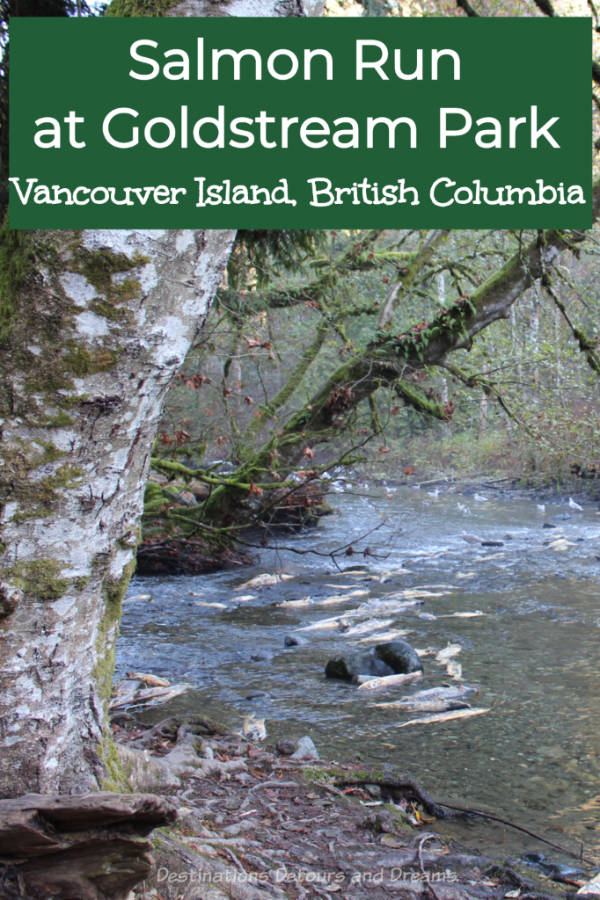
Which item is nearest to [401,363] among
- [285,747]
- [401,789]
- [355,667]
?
[355,667]

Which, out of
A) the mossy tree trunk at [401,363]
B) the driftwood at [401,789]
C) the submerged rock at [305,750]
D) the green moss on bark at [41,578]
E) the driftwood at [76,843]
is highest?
the mossy tree trunk at [401,363]

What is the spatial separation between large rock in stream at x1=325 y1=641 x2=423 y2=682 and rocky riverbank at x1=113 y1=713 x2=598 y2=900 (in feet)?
5.73

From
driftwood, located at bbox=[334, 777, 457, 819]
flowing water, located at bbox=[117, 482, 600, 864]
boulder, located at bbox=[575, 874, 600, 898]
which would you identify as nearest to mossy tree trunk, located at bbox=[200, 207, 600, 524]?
flowing water, located at bbox=[117, 482, 600, 864]

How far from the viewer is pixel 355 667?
6.20 m

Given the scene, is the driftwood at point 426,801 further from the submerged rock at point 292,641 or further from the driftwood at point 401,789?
the submerged rock at point 292,641

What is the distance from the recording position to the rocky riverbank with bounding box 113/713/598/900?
262 centimetres

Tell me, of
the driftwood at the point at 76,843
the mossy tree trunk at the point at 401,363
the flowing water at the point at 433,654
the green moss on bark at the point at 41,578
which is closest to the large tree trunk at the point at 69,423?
the green moss on bark at the point at 41,578

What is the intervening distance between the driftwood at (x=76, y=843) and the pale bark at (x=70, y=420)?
0.69ft

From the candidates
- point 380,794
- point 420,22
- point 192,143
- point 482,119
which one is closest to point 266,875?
point 380,794

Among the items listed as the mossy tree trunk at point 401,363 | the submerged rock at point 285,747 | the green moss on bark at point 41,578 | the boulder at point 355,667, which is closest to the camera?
the green moss on bark at point 41,578

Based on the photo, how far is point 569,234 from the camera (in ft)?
28.1

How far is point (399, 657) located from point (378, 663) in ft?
0.62

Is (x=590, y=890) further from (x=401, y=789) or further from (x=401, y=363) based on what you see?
(x=401, y=363)

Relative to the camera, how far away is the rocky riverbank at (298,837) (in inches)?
103
